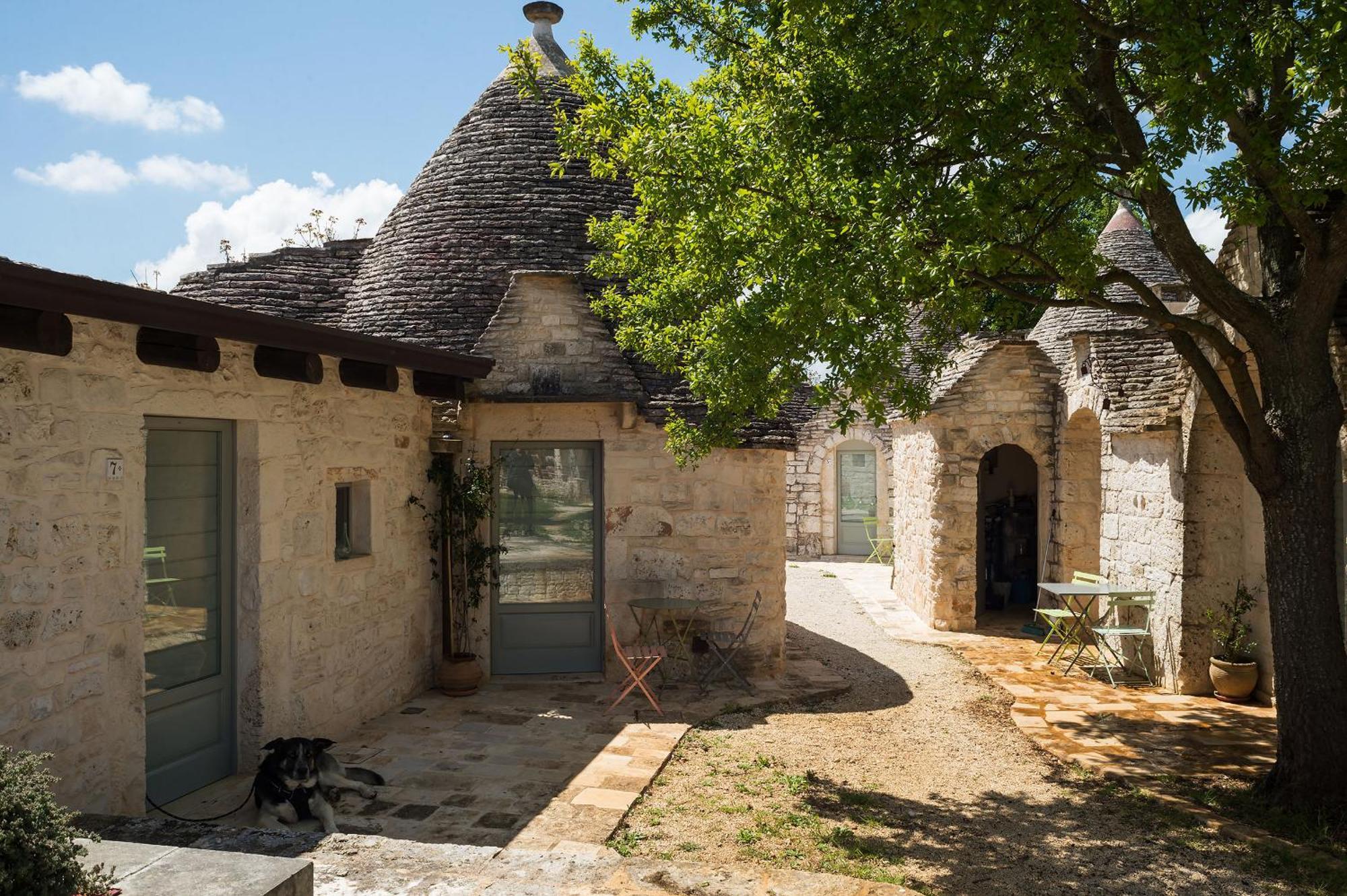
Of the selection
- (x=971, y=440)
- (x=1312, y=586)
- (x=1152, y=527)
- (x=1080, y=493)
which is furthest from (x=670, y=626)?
(x=1080, y=493)

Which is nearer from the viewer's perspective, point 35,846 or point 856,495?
point 35,846

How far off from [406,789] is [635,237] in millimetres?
3928

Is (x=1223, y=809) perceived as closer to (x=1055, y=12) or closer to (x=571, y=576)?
(x=1055, y=12)

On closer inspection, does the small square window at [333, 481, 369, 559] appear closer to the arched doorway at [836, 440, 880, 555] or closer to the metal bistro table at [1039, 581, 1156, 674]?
the metal bistro table at [1039, 581, 1156, 674]

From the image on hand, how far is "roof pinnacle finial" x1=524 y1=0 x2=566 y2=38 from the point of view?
11516 mm

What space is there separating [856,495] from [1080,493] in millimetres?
8776

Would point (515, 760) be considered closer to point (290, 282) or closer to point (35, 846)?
point (35, 846)

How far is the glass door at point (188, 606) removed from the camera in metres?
5.45

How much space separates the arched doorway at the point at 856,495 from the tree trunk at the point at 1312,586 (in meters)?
15.1

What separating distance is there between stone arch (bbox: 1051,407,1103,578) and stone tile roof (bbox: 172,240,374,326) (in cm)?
870

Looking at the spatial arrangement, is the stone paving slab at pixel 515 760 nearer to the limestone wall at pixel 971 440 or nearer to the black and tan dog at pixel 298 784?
the black and tan dog at pixel 298 784

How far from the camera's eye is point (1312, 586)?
5.57 m

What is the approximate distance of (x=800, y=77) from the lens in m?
6.11

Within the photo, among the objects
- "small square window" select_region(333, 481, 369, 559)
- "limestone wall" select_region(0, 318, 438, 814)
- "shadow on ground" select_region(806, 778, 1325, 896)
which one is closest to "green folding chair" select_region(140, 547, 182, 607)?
"limestone wall" select_region(0, 318, 438, 814)
